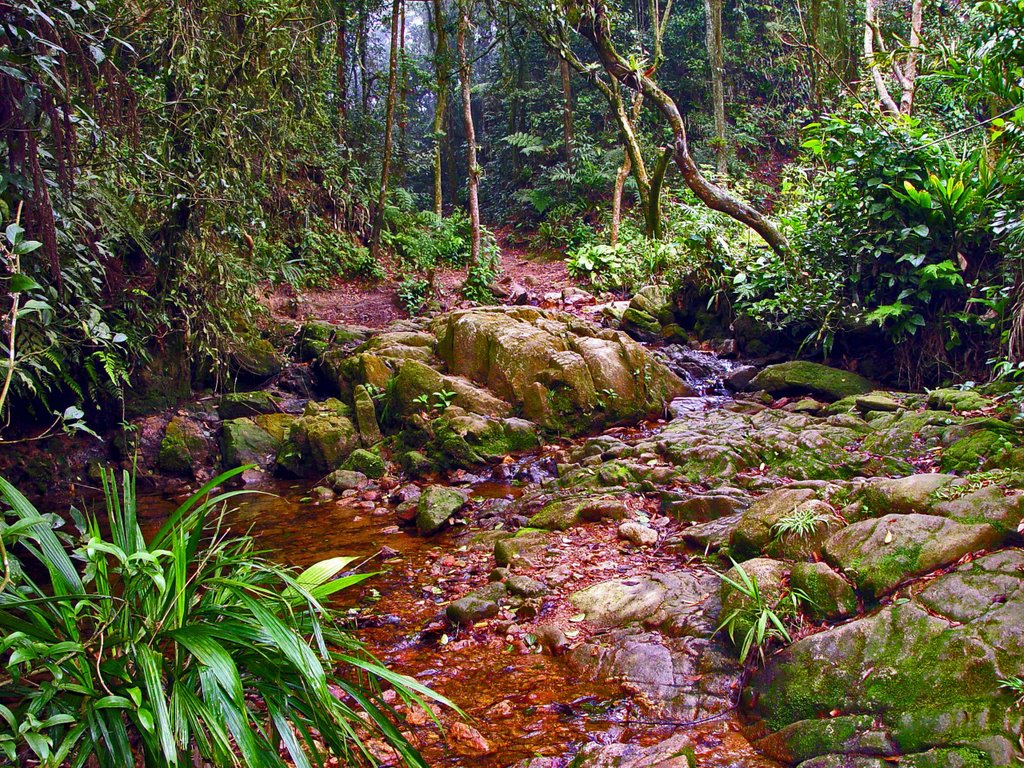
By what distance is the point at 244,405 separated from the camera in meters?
8.59

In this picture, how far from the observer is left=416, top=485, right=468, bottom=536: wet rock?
17.9 feet

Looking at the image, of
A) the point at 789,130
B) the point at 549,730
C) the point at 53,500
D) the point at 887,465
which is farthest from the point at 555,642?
the point at 789,130

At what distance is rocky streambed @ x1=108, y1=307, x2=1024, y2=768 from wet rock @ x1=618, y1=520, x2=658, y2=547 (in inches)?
0.8

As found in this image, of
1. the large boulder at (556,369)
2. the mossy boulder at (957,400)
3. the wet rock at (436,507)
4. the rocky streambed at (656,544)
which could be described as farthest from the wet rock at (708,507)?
the large boulder at (556,369)

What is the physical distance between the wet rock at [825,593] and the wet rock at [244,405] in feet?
23.8

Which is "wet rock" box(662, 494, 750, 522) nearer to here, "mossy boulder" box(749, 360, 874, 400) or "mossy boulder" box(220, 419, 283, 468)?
"mossy boulder" box(749, 360, 874, 400)

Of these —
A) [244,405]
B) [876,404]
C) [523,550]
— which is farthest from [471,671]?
[244,405]

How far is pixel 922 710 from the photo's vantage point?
2.33 meters

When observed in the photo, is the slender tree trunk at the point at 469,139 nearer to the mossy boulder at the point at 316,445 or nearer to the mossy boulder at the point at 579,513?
the mossy boulder at the point at 316,445

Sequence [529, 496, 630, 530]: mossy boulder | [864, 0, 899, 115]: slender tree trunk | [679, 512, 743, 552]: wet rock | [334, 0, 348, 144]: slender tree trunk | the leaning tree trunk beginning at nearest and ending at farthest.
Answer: [679, 512, 743, 552]: wet rock < [529, 496, 630, 530]: mossy boulder < [864, 0, 899, 115]: slender tree trunk < the leaning tree trunk < [334, 0, 348, 144]: slender tree trunk

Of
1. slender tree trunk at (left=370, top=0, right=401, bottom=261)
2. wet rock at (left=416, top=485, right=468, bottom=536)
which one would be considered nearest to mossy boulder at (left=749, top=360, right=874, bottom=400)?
wet rock at (left=416, top=485, right=468, bottom=536)

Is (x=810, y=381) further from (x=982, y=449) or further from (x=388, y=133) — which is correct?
(x=388, y=133)

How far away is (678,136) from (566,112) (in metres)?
10.6

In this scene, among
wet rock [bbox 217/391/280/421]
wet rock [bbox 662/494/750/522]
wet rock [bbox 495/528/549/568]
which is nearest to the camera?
wet rock [bbox 495/528/549/568]
